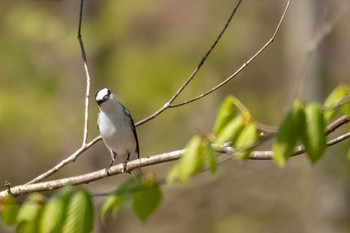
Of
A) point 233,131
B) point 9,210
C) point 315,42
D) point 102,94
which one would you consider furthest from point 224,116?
point 102,94

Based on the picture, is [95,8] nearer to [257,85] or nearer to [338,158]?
[257,85]

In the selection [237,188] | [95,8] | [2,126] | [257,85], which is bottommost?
[237,188]

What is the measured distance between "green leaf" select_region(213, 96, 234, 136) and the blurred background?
5.83m

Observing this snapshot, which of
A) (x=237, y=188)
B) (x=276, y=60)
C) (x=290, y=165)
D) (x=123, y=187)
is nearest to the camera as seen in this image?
(x=123, y=187)

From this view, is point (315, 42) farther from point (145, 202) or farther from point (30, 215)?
point (30, 215)

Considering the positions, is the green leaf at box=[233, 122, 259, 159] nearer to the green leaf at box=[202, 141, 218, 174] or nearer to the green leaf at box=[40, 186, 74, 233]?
the green leaf at box=[202, 141, 218, 174]

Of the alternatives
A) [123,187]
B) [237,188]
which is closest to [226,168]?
[237,188]

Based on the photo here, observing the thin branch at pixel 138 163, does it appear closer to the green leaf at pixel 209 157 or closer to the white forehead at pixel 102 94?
the green leaf at pixel 209 157

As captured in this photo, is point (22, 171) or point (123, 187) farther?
point (22, 171)

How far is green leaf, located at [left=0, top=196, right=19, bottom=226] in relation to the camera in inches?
117

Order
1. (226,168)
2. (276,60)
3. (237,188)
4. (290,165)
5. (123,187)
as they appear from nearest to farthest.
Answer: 1. (123,187)
2. (226,168)
3. (290,165)
4. (237,188)
5. (276,60)

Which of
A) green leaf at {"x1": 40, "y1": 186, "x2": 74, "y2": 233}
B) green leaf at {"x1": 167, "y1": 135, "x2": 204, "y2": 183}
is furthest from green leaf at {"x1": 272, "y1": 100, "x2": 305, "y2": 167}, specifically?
green leaf at {"x1": 40, "y1": 186, "x2": 74, "y2": 233}

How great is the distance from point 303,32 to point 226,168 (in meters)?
2.30

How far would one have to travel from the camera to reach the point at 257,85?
1055 cm
